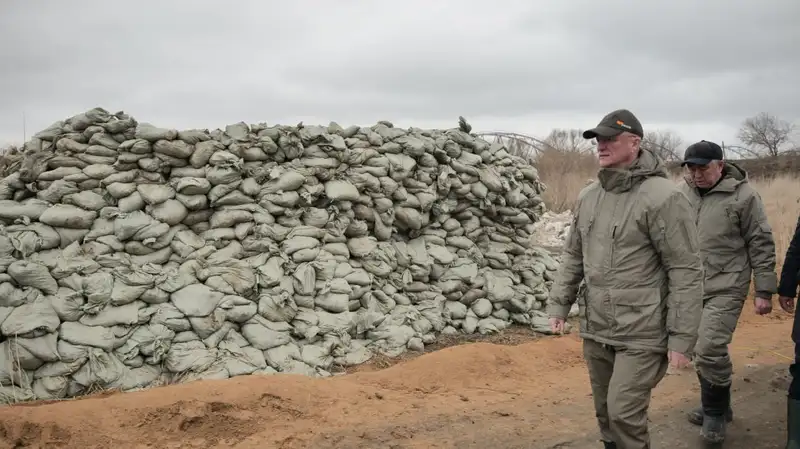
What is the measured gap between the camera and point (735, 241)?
414 cm

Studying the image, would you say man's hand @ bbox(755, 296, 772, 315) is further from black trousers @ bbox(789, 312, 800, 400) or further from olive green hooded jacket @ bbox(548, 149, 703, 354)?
olive green hooded jacket @ bbox(548, 149, 703, 354)

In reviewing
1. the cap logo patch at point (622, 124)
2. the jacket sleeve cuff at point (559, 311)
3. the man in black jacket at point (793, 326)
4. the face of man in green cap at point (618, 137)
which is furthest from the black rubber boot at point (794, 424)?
the cap logo patch at point (622, 124)

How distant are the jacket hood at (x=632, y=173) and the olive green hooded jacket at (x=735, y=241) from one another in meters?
1.25

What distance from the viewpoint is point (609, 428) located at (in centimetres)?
330

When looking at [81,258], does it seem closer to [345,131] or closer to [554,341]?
[345,131]

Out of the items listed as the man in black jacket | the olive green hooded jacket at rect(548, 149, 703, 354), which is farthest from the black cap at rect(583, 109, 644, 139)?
the man in black jacket

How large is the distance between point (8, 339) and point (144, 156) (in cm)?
212

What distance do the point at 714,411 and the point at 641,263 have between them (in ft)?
5.88

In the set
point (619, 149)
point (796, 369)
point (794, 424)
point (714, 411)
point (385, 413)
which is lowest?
point (385, 413)

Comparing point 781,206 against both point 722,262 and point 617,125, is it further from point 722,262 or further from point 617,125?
point 617,125

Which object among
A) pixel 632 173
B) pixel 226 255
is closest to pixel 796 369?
pixel 632 173

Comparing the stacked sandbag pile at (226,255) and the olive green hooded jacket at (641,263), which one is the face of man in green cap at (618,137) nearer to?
the olive green hooded jacket at (641,263)

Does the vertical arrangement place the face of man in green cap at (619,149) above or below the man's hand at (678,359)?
above

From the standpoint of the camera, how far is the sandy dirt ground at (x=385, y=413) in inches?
165
